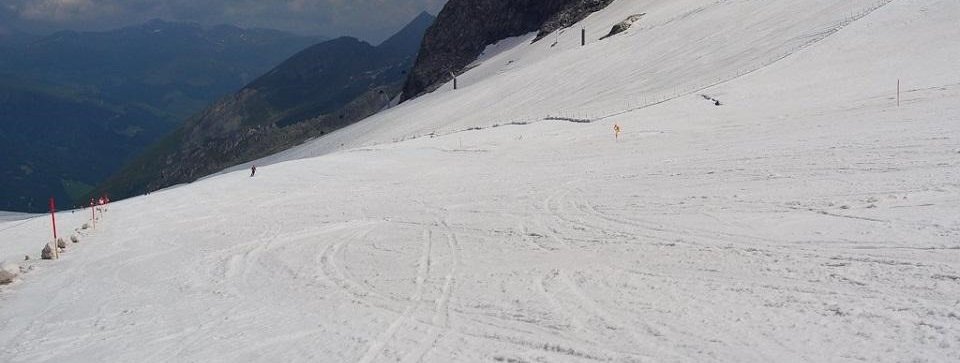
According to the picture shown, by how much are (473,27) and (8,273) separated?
85493 mm

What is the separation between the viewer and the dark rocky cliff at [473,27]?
80706mm

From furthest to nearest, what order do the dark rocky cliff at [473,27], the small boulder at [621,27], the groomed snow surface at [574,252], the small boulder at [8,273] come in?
the dark rocky cliff at [473,27] → the small boulder at [621,27] → the small boulder at [8,273] → the groomed snow surface at [574,252]

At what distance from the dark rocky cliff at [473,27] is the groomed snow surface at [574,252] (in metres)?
57.2

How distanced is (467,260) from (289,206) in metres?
9.09

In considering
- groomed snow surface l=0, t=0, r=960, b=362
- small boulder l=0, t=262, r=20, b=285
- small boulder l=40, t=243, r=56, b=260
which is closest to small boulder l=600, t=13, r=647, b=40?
groomed snow surface l=0, t=0, r=960, b=362

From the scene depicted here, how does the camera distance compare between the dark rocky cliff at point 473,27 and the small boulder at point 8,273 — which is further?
the dark rocky cliff at point 473,27

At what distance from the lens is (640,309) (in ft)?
24.1

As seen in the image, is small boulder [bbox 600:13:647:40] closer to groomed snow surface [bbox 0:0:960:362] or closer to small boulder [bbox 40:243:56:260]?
groomed snow surface [bbox 0:0:960:362]

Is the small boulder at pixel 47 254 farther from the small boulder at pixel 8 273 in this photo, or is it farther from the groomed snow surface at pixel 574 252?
the small boulder at pixel 8 273

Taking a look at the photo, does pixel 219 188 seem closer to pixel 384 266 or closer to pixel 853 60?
pixel 384 266

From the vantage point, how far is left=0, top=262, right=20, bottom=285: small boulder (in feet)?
36.6

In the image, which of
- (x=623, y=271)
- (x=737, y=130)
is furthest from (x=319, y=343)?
(x=737, y=130)

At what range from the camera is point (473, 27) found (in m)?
93.2

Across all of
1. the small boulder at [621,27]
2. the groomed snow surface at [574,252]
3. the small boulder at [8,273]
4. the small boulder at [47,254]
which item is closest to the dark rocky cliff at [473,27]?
the small boulder at [621,27]
